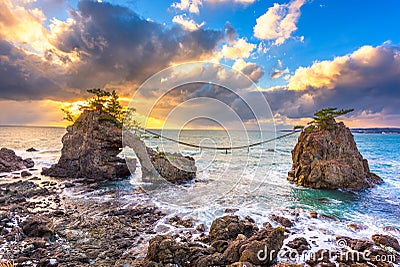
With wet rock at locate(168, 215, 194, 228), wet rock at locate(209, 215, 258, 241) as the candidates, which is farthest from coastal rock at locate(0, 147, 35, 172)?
wet rock at locate(209, 215, 258, 241)

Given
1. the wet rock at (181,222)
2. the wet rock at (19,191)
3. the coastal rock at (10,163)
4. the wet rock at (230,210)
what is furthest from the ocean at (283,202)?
the coastal rock at (10,163)

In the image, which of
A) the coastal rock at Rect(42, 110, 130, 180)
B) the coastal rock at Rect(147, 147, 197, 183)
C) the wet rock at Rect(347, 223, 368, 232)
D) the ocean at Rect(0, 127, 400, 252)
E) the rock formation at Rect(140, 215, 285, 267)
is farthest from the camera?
the coastal rock at Rect(42, 110, 130, 180)

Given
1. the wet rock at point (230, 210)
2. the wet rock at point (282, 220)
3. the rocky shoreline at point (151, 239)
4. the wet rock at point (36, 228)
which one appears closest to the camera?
the rocky shoreline at point (151, 239)

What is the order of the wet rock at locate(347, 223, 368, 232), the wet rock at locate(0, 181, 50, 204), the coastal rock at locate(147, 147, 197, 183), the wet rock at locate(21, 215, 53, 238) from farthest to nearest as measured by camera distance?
the coastal rock at locate(147, 147, 197, 183) → the wet rock at locate(0, 181, 50, 204) → the wet rock at locate(347, 223, 368, 232) → the wet rock at locate(21, 215, 53, 238)

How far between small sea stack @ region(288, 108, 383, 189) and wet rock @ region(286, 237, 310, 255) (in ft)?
32.0

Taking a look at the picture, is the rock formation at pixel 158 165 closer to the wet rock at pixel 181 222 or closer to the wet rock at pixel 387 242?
the wet rock at pixel 181 222

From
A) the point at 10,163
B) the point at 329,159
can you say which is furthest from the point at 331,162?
the point at 10,163

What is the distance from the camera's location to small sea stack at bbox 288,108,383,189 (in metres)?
15.9

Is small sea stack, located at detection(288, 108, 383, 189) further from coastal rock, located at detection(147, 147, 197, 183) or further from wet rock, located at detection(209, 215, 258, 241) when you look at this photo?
wet rock, located at detection(209, 215, 258, 241)

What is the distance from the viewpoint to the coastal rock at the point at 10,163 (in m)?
21.0

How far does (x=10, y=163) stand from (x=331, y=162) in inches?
1142

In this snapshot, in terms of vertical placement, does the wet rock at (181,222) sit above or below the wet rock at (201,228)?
below

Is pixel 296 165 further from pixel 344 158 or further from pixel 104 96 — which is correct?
pixel 104 96

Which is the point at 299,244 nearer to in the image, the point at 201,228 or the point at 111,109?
the point at 201,228
